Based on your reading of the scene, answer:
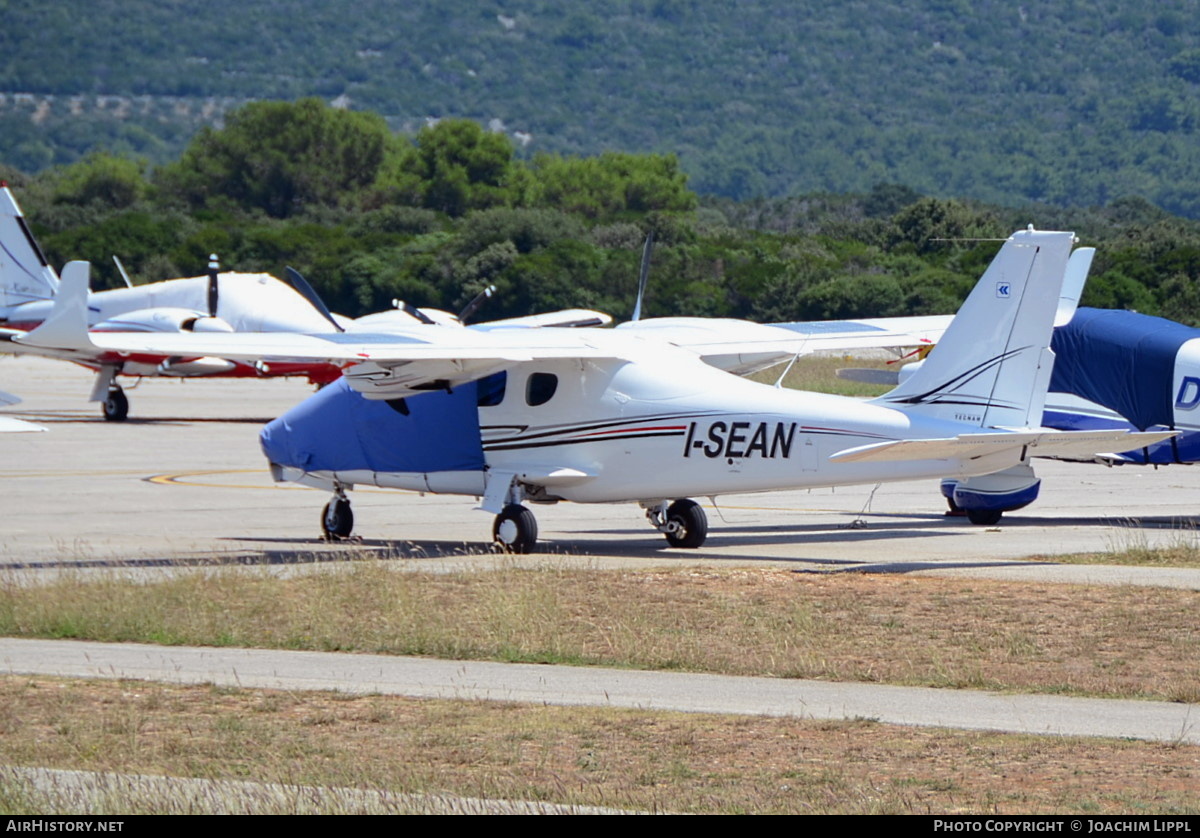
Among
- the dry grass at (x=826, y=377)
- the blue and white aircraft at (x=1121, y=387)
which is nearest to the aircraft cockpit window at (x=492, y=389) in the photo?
the blue and white aircraft at (x=1121, y=387)

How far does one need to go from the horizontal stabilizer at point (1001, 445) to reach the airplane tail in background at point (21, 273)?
A: 114 feet

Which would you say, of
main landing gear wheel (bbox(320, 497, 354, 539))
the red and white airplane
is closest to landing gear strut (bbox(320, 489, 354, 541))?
main landing gear wheel (bbox(320, 497, 354, 539))

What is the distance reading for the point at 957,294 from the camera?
7031cm

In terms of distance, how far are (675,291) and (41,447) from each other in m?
42.4

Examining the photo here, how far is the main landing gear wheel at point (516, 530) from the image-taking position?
20.5 metres

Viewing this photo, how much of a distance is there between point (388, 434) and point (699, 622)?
25.0ft

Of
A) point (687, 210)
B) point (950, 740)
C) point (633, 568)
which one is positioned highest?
point (950, 740)

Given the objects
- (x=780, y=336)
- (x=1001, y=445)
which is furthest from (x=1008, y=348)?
(x=780, y=336)

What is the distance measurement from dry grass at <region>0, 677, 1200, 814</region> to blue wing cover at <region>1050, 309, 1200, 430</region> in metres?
14.0

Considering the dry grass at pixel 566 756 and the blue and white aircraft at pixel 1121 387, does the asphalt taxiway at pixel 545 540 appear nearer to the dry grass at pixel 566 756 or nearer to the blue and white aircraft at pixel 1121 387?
A: the dry grass at pixel 566 756

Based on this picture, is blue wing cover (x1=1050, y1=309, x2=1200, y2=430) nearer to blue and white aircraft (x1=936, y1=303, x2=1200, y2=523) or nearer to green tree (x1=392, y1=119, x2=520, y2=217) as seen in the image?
blue and white aircraft (x1=936, y1=303, x2=1200, y2=523)

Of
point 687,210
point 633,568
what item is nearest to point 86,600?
point 633,568

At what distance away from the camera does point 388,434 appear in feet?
70.7
